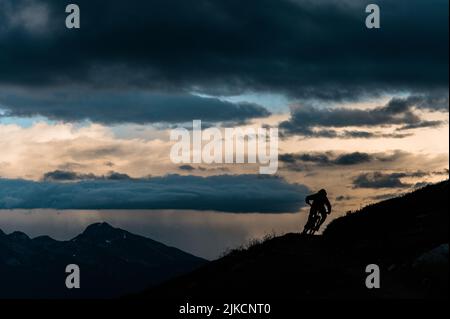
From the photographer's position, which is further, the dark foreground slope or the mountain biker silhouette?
the mountain biker silhouette

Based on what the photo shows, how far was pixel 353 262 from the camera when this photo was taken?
28.7 m

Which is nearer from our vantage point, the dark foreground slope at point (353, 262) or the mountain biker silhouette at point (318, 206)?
the dark foreground slope at point (353, 262)

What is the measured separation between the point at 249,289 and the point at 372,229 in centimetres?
1097

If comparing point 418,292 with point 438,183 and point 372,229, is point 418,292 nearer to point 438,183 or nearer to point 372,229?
point 372,229

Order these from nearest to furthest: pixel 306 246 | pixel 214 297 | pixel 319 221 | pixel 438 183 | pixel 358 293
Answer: pixel 358 293, pixel 214 297, pixel 306 246, pixel 319 221, pixel 438 183

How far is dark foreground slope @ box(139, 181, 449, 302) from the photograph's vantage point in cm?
2345

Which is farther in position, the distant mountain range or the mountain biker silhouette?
the mountain biker silhouette

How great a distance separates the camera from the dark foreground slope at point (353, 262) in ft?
76.9

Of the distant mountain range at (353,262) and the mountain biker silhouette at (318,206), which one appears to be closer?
the distant mountain range at (353,262)
